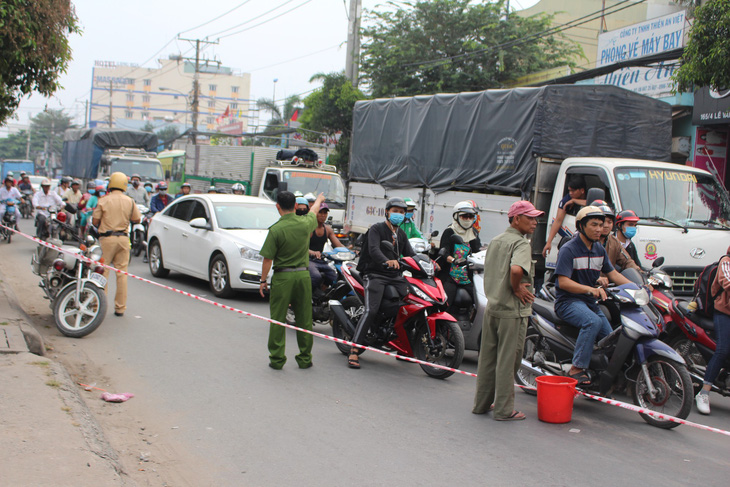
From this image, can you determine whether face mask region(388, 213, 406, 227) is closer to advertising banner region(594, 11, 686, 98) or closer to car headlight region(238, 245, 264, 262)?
car headlight region(238, 245, 264, 262)

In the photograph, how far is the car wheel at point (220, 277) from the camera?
436 inches

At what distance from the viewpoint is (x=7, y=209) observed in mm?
18781

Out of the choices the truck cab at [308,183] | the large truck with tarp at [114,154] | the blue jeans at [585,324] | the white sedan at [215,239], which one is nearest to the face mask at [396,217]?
the blue jeans at [585,324]

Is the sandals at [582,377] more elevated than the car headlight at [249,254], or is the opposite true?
the car headlight at [249,254]

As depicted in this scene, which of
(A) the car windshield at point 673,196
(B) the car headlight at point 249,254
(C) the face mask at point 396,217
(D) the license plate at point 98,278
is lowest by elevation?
(D) the license plate at point 98,278

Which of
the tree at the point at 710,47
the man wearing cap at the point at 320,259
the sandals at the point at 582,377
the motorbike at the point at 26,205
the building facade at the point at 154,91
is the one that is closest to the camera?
the sandals at the point at 582,377

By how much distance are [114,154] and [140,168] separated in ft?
7.39

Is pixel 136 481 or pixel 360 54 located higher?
pixel 360 54

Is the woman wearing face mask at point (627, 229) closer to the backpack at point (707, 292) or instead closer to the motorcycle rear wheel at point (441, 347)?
the backpack at point (707, 292)

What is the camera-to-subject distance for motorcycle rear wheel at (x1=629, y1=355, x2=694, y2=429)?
5.53m

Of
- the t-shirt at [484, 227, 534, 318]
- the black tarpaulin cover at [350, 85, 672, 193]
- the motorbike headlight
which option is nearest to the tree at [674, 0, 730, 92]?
the black tarpaulin cover at [350, 85, 672, 193]

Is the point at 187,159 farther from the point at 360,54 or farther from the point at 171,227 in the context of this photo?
the point at 171,227

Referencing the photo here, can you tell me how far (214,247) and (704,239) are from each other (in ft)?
23.4

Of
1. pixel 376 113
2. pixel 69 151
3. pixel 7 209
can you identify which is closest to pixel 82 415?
pixel 376 113
